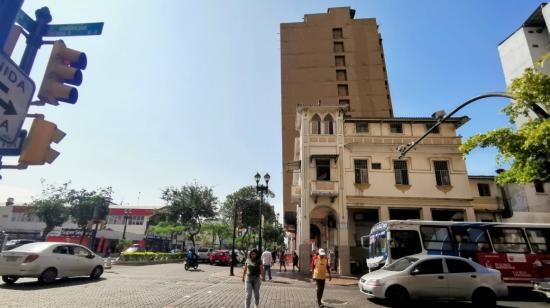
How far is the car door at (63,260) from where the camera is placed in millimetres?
11781

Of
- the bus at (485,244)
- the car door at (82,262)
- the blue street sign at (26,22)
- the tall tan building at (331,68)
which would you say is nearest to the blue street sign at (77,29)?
the blue street sign at (26,22)

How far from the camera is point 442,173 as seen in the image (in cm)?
2336

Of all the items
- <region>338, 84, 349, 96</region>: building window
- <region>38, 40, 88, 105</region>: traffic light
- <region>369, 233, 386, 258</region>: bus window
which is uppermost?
<region>338, 84, 349, 96</region>: building window

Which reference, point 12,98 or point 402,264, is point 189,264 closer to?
point 402,264

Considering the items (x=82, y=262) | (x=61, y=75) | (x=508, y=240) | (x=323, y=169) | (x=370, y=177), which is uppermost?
(x=323, y=169)

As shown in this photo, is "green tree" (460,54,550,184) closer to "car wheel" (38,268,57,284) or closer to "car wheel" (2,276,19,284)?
"car wheel" (38,268,57,284)

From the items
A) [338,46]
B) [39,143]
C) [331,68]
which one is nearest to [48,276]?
[39,143]

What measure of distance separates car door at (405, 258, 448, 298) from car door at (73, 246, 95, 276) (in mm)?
12950

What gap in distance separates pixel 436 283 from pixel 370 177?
13435mm

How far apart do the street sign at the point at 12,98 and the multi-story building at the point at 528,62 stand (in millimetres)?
28415

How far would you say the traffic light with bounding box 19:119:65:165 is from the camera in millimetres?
3301

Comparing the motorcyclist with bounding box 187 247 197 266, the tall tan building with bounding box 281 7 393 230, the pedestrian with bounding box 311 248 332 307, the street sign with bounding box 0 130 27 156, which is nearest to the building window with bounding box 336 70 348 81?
the tall tan building with bounding box 281 7 393 230

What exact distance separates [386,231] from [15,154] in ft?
50.7

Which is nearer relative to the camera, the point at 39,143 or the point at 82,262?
the point at 39,143
